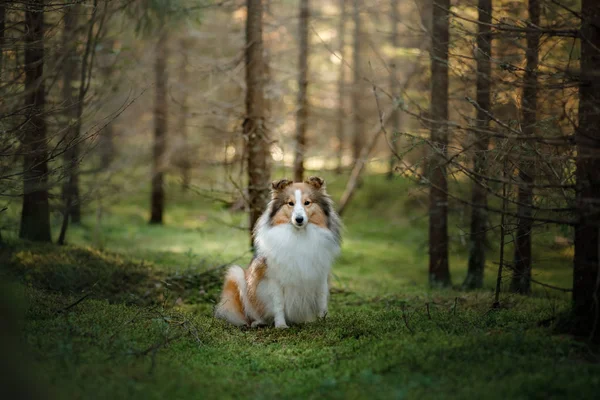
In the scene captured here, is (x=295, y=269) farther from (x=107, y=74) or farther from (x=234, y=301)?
(x=107, y=74)

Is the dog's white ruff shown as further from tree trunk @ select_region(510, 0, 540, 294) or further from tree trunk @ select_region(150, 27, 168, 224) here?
tree trunk @ select_region(150, 27, 168, 224)

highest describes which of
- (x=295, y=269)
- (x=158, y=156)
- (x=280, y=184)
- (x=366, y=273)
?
(x=158, y=156)

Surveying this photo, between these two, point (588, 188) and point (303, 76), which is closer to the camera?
point (588, 188)

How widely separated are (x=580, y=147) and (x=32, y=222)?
9.68 metres

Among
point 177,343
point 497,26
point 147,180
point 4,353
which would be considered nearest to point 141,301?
point 177,343

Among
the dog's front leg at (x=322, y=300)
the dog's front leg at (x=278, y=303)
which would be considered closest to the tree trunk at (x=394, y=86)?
the dog's front leg at (x=322, y=300)

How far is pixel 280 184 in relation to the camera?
24.4 ft

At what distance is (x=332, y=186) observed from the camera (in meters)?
28.2

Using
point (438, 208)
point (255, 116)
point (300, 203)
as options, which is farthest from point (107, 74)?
point (438, 208)

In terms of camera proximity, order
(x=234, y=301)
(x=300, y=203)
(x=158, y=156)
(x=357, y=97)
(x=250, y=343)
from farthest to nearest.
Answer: (x=357, y=97) < (x=158, y=156) < (x=234, y=301) < (x=300, y=203) < (x=250, y=343)

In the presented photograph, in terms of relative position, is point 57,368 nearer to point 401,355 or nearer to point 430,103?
point 401,355

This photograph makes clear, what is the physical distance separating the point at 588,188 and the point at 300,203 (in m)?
3.41

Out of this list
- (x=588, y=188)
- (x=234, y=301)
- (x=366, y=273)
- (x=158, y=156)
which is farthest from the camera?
(x=158, y=156)

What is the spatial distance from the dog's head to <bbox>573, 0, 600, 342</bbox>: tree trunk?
3229 mm
